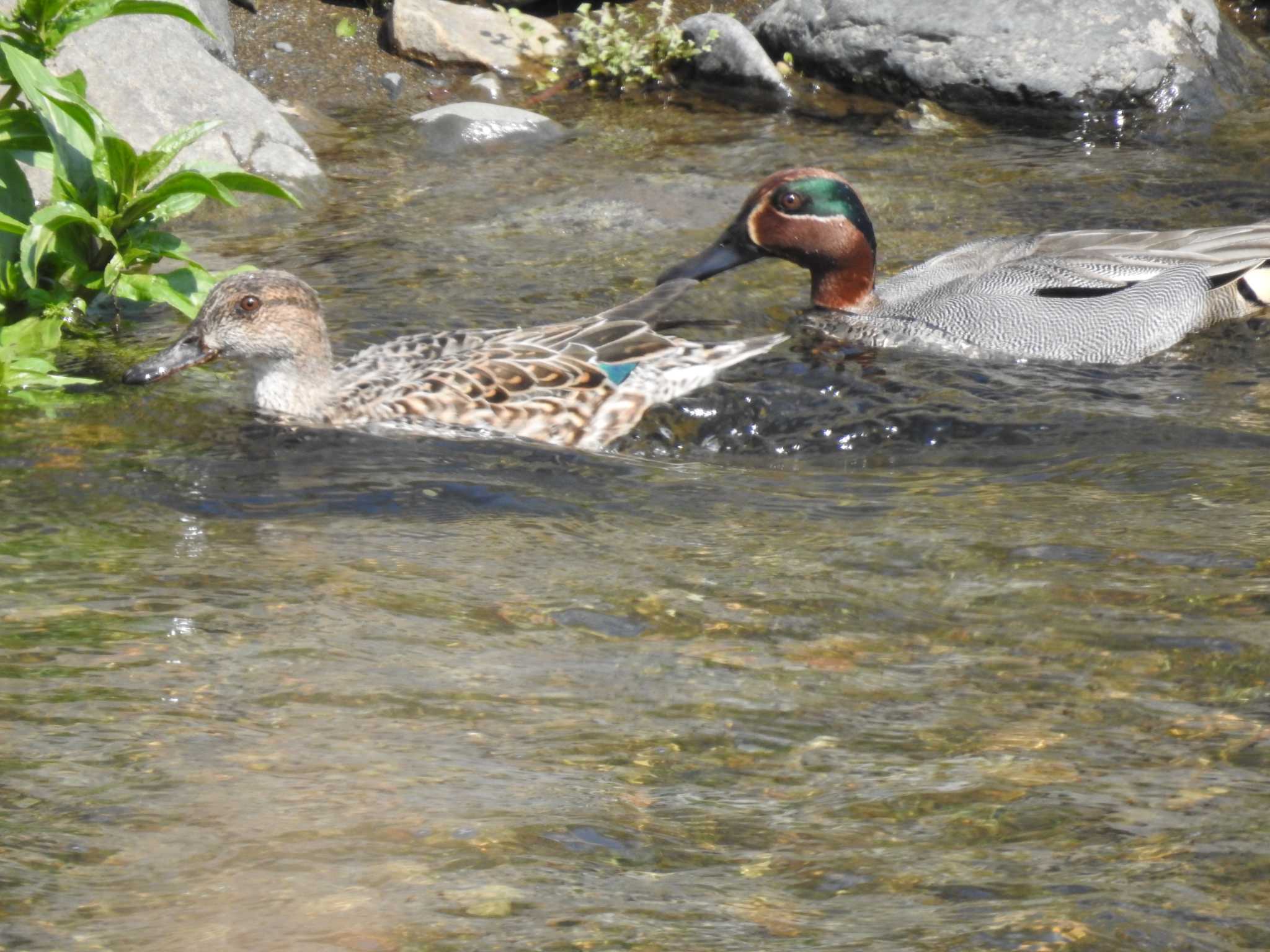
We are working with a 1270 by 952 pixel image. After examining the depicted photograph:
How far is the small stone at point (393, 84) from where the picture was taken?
40.2ft

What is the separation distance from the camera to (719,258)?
8242 mm

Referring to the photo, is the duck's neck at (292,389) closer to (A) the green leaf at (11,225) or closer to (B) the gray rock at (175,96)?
(A) the green leaf at (11,225)

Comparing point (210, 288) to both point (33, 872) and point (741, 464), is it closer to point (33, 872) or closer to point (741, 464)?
point (741, 464)

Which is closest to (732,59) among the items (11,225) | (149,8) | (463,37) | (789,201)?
(463,37)

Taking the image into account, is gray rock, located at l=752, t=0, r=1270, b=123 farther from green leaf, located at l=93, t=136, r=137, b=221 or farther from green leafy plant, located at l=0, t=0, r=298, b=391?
green leaf, located at l=93, t=136, r=137, b=221

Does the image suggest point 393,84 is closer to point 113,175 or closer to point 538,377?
point 113,175

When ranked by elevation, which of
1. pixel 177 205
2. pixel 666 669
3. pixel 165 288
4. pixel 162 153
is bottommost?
pixel 666 669

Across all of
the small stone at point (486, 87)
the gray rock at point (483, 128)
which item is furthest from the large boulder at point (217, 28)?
the small stone at point (486, 87)

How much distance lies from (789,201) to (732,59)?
4.34 m

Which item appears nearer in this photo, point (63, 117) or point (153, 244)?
point (63, 117)

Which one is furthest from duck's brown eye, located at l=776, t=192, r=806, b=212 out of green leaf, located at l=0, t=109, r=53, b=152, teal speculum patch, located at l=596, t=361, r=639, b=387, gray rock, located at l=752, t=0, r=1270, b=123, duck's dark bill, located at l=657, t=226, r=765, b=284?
gray rock, located at l=752, t=0, r=1270, b=123

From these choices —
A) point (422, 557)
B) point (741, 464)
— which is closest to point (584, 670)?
point (422, 557)

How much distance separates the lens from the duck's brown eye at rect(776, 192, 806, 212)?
8312 mm

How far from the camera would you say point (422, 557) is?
512 cm
